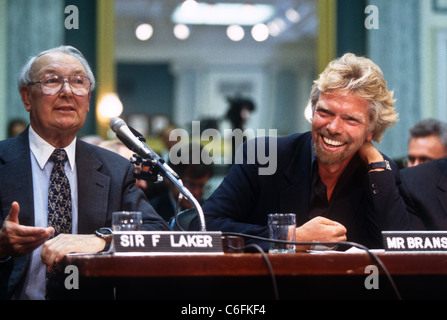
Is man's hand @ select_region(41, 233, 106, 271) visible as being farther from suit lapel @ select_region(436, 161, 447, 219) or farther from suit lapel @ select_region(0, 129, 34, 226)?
suit lapel @ select_region(436, 161, 447, 219)

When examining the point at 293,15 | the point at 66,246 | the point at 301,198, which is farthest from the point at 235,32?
the point at 66,246

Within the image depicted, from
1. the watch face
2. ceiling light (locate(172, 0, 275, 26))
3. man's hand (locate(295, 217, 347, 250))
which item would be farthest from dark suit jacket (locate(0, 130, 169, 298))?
ceiling light (locate(172, 0, 275, 26))

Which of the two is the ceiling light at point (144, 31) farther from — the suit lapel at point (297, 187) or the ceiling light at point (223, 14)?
the suit lapel at point (297, 187)

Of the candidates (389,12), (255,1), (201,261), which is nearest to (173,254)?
(201,261)

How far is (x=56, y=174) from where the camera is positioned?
217 cm

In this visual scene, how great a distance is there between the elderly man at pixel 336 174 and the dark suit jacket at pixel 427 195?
3.1 inches

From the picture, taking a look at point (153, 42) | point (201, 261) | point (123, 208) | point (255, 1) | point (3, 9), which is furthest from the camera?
point (153, 42)

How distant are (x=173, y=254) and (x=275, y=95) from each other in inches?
489

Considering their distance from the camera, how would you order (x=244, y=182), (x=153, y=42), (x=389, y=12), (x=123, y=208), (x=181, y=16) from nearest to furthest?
1. (x=123, y=208)
2. (x=244, y=182)
3. (x=389, y=12)
4. (x=181, y=16)
5. (x=153, y=42)

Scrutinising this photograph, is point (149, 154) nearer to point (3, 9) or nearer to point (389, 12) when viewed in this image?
point (3, 9)

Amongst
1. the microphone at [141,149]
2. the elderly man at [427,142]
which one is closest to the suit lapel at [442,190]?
the elderly man at [427,142]

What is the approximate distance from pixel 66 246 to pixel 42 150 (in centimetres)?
55

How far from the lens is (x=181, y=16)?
11898mm

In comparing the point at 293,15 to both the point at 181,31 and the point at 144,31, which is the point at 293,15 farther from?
the point at 144,31
